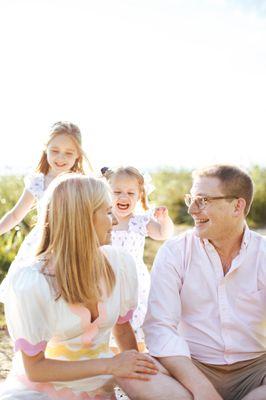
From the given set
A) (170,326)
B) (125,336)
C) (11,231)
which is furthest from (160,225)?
(11,231)

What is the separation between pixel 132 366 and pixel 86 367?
0.78ft

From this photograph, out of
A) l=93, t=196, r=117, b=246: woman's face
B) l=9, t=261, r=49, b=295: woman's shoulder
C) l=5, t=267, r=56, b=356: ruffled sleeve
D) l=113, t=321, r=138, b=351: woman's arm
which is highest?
l=93, t=196, r=117, b=246: woman's face

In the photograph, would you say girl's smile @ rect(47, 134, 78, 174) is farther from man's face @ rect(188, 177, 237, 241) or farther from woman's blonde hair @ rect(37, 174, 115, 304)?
woman's blonde hair @ rect(37, 174, 115, 304)

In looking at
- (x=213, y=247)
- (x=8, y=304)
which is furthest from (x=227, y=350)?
(x=8, y=304)

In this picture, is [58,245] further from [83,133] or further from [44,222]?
[83,133]

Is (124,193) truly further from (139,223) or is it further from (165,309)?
(165,309)

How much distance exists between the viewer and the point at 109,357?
334 centimetres

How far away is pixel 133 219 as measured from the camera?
16.7 ft

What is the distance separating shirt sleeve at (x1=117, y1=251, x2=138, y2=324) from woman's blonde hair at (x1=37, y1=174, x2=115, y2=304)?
25 cm

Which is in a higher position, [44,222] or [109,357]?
[44,222]

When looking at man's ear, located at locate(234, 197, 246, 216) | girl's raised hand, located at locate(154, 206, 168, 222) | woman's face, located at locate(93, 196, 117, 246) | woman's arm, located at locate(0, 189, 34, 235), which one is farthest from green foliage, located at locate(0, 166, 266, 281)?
woman's face, located at locate(93, 196, 117, 246)

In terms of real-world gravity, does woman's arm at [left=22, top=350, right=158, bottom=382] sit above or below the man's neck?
below

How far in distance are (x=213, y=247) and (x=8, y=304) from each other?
1203 mm

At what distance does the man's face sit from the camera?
3.77 meters
